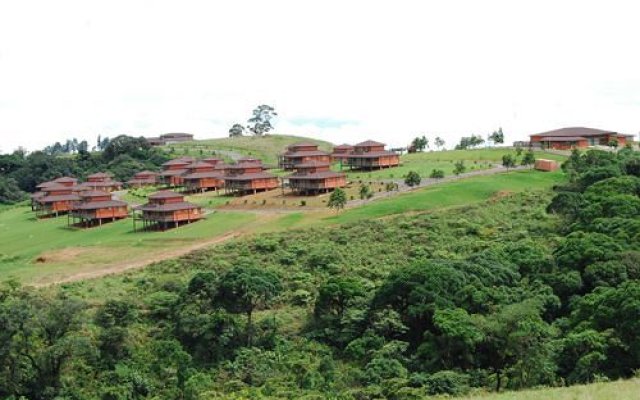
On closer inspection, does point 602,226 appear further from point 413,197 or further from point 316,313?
point 413,197

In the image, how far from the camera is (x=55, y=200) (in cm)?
8881

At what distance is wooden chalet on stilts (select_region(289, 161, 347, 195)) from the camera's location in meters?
78.8

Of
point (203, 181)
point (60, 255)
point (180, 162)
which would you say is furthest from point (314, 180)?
point (180, 162)

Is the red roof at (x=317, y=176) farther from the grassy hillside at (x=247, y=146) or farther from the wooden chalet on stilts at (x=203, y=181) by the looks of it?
the grassy hillside at (x=247, y=146)

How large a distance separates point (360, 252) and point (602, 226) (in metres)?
17.2

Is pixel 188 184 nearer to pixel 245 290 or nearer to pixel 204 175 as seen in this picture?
pixel 204 175

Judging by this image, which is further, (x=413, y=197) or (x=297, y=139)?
(x=297, y=139)

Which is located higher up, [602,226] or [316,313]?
[602,226]

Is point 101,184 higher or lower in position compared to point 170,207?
higher

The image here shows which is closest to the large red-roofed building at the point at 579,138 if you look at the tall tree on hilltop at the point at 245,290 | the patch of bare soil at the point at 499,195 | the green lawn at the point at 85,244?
the patch of bare soil at the point at 499,195

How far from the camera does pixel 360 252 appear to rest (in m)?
52.0

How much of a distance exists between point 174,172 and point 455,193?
49.7 meters

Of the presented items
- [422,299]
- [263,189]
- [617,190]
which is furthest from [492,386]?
[263,189]

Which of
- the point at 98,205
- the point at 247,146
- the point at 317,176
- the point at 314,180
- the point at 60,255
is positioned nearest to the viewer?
the point at 60,255
